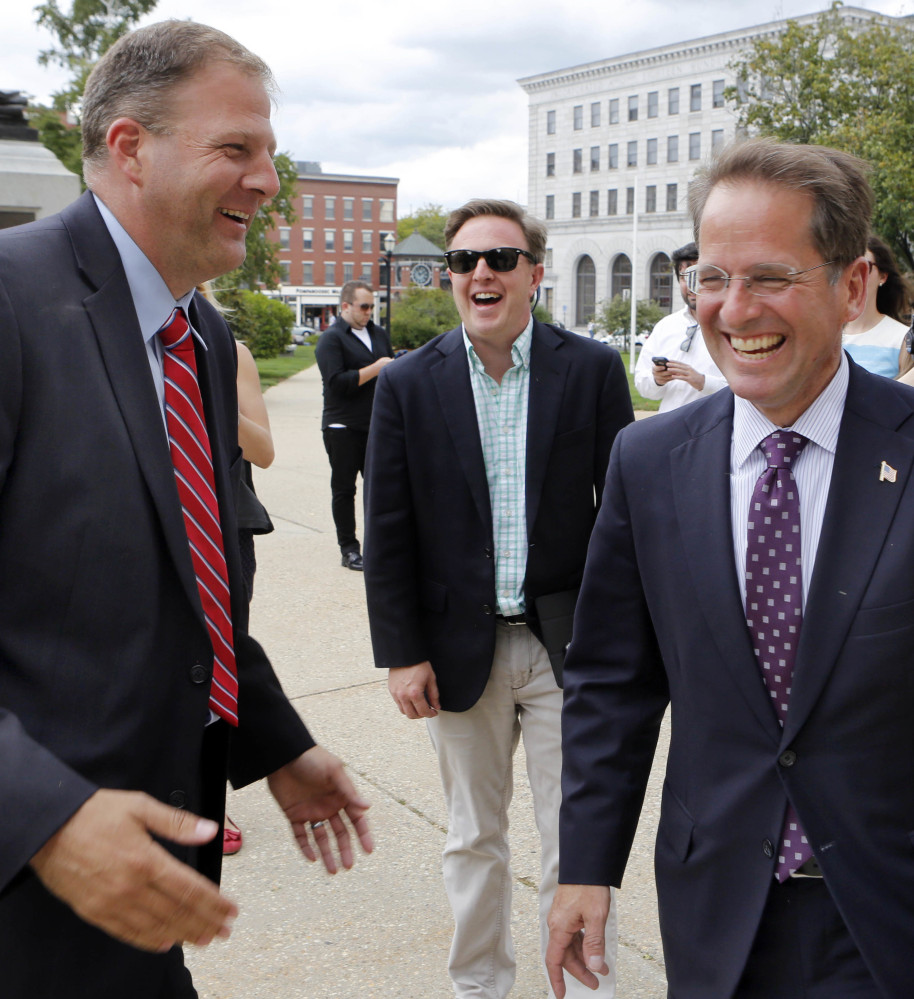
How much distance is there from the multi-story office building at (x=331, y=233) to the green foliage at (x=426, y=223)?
1.59 meters

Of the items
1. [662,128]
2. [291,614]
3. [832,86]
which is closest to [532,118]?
[662,128]

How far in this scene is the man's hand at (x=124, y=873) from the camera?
4.59 ft

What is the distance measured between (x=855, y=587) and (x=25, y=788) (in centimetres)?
132

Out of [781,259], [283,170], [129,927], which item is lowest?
[129,927]

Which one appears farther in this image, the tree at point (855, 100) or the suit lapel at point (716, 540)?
the tree at point (855, 100)

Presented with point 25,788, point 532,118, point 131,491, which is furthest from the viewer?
point 532,118

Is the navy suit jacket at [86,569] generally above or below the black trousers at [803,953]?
above

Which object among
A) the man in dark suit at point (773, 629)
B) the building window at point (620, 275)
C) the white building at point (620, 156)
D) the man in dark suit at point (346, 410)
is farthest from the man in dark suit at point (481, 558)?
the building window at point (620, 275)

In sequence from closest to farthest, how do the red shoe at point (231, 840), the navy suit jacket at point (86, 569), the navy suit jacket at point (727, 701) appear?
the navy suit jacket at point (86, 569) < the navy suit jacket at point (727, 701) < the red shoe at point (231, 840)

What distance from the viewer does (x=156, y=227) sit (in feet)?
6.42

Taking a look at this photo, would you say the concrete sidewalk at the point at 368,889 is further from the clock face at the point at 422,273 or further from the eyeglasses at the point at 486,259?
the clock face at the point at 422,273

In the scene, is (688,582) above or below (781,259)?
below

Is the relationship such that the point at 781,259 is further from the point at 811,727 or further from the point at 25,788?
the point at 25,788

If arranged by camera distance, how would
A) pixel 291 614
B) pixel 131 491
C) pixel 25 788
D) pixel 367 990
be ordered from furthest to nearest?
1. pixel 291 614
2. pixel 367 990
3. pixel 131 491
4. pixel 25 788
